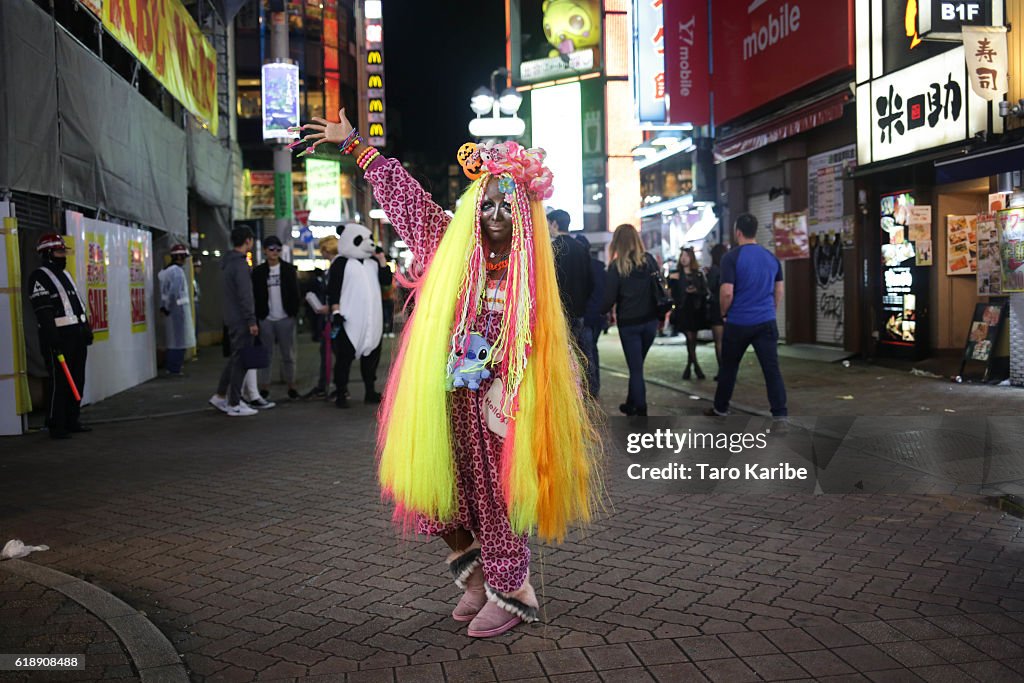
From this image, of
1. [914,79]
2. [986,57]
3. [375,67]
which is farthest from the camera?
[375,67]

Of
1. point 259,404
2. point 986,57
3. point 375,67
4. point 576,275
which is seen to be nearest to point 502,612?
point 576,275

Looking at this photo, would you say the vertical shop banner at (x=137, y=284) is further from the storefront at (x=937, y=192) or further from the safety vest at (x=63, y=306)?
the storefront at (x=937, y=192)

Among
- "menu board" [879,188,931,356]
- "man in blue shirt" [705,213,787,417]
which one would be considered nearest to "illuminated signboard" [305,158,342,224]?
"menu board" [879,188,931,356]

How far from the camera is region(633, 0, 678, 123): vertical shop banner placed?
71.9ft

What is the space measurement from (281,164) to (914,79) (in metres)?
15.2

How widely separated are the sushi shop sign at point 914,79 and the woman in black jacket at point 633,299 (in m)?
4.51

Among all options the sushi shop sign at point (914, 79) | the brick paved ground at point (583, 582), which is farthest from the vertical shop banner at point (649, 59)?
the brick paved ground at point (583, 582)

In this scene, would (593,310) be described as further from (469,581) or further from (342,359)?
(469,581)

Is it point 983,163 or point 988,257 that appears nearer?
Answer: point 983,163

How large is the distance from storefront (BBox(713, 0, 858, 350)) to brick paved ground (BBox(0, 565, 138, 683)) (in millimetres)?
13000

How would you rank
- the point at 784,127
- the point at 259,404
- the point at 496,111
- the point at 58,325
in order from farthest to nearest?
1. the point at 496,111
2. the point at 784,127
3. the point at 259,404
4. the point at 58,325

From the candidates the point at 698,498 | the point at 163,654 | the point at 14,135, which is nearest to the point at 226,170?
the point at 14,135

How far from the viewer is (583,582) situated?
434cm

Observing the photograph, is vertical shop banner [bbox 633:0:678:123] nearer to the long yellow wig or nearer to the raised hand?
the raised hand
